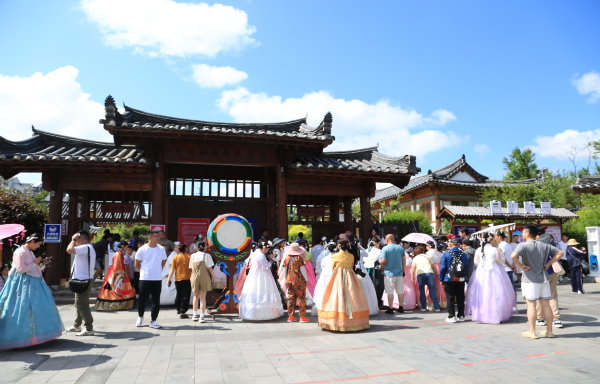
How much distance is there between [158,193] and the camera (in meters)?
10.9

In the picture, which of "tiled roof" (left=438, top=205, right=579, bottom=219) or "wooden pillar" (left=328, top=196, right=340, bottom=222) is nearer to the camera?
"wooden pillar" (left=328, top=196, right=340, bottom=222)

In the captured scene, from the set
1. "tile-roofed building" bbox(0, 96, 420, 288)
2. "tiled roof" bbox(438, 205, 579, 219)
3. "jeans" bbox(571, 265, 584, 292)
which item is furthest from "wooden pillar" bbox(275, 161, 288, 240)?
"tiled roof" bbox(438, 205, 579, 219)

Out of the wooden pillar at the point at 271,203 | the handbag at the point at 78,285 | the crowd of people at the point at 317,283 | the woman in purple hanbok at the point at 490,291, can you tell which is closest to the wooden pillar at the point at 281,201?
the wooden pillar at the point at 271,203

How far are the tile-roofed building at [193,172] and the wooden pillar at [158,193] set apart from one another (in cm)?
3

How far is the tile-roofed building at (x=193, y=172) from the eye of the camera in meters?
10.5

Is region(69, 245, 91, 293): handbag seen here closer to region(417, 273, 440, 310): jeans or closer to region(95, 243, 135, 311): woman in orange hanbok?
region(95, 243, 135, 311): woman in orange hanbok

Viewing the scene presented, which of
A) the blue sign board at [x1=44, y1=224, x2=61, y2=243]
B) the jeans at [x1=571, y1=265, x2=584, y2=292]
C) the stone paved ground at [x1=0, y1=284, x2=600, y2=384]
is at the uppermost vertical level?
the blue sign board at [x1=44, y1=224, x2=61, y2=243]

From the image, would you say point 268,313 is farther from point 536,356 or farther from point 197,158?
point 197,158

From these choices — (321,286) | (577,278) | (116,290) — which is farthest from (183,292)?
(577,278)

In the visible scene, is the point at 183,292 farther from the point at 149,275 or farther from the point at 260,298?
the point at 260,298

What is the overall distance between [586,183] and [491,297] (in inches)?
288

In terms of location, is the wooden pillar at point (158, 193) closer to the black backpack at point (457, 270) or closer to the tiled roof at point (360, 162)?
the tiled roof at point (360, 162)

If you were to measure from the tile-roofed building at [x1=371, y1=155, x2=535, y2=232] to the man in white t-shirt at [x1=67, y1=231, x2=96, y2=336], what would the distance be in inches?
755

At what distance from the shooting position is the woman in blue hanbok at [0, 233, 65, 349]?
5.58m
